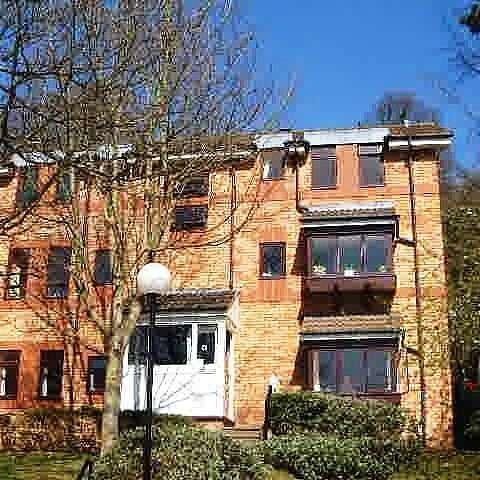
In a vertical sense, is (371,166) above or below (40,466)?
above

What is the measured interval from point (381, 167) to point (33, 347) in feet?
45.4

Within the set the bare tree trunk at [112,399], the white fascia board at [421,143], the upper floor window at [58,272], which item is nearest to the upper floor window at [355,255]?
the white fascia board at [421,143]

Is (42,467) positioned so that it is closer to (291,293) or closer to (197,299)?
(197,299)

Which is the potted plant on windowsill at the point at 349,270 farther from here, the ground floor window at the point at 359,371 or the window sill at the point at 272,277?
the ground floor window at the point at 359,371

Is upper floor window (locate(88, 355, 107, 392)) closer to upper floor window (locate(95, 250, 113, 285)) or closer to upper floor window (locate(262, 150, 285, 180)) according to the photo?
upper floor window (locate(95, 250, 113, 285))

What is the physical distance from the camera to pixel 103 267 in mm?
28250

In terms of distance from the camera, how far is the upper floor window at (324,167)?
27.7m

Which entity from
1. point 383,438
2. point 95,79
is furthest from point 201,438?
point 95,79

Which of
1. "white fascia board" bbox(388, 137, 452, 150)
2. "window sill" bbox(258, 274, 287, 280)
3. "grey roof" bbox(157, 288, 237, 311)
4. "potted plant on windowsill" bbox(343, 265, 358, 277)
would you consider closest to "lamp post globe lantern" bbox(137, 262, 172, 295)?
"grey roof" bbox(157, 288, 237, 311)

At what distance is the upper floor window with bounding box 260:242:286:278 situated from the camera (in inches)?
1057

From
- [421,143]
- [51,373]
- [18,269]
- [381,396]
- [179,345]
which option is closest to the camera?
[381,396]

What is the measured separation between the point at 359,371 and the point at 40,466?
1005 centimetres

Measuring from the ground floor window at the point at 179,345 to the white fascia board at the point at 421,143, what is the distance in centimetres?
900

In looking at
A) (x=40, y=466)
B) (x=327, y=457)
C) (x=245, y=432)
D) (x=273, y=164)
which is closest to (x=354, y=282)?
(x=273, y=164)
